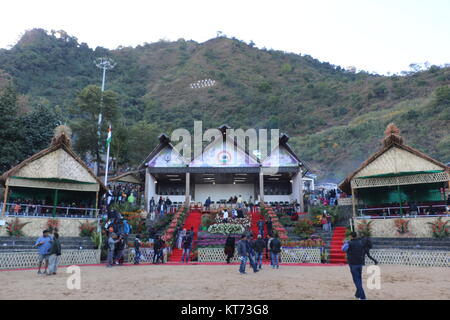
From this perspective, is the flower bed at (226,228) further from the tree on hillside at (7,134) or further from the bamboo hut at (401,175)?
the tree on hillside at (7,134)

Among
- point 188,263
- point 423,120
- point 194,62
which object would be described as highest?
point 194,62

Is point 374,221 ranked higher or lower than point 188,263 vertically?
higher

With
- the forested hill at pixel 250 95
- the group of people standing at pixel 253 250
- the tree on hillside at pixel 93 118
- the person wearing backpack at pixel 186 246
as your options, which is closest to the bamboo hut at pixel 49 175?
the person wearing backpack at pixel 186 246

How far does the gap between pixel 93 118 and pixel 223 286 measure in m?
36.4

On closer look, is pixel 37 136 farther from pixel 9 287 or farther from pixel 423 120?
pixel 423 120

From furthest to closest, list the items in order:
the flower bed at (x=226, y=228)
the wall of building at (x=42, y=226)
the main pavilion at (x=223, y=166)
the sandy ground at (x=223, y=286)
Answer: the main pavilion at (x=223, y=166)
the flower bed at (x=226, y=228)
the wall of building at (x=42, y=226)
the sandy ground at (x=223, y=286)

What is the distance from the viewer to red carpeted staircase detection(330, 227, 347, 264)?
16234 millimetres

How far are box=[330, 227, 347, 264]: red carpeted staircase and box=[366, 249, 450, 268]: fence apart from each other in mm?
1280

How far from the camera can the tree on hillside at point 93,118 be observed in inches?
1522

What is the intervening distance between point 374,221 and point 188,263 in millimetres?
11136

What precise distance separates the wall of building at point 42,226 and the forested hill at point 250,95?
22.7 meters

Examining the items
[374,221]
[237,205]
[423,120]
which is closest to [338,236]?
[374,221]

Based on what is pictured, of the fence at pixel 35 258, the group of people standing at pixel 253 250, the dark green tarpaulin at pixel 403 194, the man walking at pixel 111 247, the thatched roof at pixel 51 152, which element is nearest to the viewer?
the group of people standing at pixel 253 250

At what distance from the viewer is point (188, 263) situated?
1619cm
